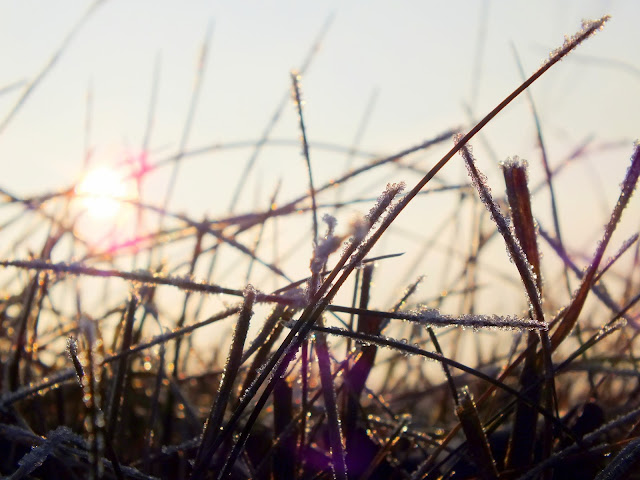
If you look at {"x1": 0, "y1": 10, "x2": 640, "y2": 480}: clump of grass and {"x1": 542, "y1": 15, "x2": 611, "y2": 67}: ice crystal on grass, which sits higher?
{"x1": 542, "y1": 15, "x2": 611, "y2": 67}: ice crystal on grass

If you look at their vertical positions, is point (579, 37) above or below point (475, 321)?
above

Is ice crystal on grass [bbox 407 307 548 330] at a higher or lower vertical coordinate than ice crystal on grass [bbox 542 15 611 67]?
lower

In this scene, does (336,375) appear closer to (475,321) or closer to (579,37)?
(475,321)

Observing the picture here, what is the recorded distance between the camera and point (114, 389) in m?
0.74

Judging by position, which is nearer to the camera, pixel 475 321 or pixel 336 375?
pixel 475 321

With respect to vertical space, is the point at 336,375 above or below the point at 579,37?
below

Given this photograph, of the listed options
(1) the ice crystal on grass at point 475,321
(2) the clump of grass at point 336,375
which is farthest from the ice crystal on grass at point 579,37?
(1) the ice crystal on grass at point 475,321

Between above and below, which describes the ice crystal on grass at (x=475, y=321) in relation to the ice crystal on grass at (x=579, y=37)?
below

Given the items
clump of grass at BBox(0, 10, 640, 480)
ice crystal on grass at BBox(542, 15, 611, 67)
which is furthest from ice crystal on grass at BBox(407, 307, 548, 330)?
ice crystal on grass at BBox(542, 15, 611, 67)

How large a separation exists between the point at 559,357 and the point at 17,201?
4.65ft

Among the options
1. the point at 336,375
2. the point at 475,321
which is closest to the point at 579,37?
the point at 475,321

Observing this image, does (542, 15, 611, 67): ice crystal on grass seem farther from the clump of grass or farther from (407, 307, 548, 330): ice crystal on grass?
(407, 307, 548, 330): ice crystal on grass

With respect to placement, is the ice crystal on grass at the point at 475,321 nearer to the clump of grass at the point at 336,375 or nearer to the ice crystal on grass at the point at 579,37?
the clump of grass at the point at 336,375

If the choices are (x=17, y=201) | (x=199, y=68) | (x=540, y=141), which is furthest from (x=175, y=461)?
(x=199, y=68)
